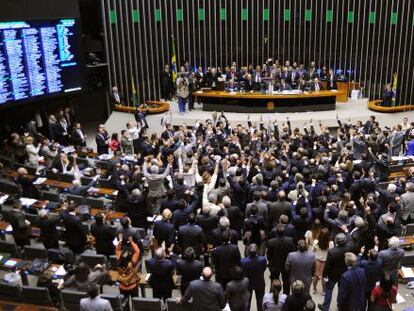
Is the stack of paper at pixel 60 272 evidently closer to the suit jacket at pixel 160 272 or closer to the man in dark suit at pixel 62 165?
the suit jacket at pixel 160 272

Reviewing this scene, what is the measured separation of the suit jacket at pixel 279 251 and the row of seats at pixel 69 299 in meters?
1.48

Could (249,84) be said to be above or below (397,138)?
above

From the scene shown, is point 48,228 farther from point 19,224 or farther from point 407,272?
point 407,272

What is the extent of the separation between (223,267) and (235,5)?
15.8m

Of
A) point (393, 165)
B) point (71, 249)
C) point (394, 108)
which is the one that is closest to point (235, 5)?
point (394, 108)

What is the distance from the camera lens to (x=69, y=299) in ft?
20.4

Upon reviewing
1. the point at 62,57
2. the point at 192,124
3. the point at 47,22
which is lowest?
the point at 192,124

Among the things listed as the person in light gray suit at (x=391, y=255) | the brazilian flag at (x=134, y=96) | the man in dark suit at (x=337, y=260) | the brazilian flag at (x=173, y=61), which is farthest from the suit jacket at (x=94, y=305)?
the brazilian flag at (x=173, y=61)

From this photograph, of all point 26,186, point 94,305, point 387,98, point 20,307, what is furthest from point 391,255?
point 387,98

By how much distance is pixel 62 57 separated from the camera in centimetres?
1502

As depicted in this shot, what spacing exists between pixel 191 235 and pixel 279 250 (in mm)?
1270

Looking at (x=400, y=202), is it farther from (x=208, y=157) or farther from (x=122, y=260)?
(x=122, y=260)

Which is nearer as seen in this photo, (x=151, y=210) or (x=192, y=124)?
(x=151, y=210)

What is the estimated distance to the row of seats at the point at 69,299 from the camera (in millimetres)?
6105
